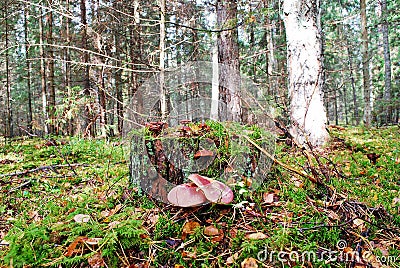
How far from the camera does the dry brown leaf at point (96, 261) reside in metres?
1.62

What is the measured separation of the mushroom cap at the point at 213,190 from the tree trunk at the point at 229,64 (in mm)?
4323

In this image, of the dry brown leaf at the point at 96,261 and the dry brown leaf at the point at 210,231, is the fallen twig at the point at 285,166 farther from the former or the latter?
the dry brown leaf at the point at 96,261

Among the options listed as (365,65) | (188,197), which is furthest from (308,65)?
(365,65)

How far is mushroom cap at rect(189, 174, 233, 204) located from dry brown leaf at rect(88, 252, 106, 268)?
0.73 metres

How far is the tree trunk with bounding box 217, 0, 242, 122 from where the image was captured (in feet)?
20.4

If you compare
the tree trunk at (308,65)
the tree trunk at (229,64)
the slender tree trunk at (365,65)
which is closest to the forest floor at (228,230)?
the tree trunk at (308,65)

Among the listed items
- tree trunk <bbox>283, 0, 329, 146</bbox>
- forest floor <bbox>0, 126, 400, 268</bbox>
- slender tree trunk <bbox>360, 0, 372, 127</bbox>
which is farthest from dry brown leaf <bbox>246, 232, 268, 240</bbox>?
slender tree trunk <bbox>360, 0, 372, 127</bbox>

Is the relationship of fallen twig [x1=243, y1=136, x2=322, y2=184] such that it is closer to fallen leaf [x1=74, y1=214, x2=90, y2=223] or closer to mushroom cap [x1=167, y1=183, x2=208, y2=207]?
mushroom cap [x1=167, y1=183, x2=208, y2=207]

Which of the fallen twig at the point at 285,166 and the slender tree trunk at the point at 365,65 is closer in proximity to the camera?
the fallen twig at the point at 285,166

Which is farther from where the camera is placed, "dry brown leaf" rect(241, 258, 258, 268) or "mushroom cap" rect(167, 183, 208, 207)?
"mushroom cap" rect(167, 183, 208, 207)

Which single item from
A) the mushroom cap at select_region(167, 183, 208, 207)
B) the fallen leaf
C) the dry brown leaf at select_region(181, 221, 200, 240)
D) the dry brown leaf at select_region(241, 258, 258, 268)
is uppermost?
the mushroom cap at select_region(167, 183, 208, 207)

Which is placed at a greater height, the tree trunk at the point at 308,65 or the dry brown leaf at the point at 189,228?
the tree trunk at the point at 308,65

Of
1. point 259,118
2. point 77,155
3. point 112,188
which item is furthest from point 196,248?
point 77,155

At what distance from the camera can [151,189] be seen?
2.25 metres
